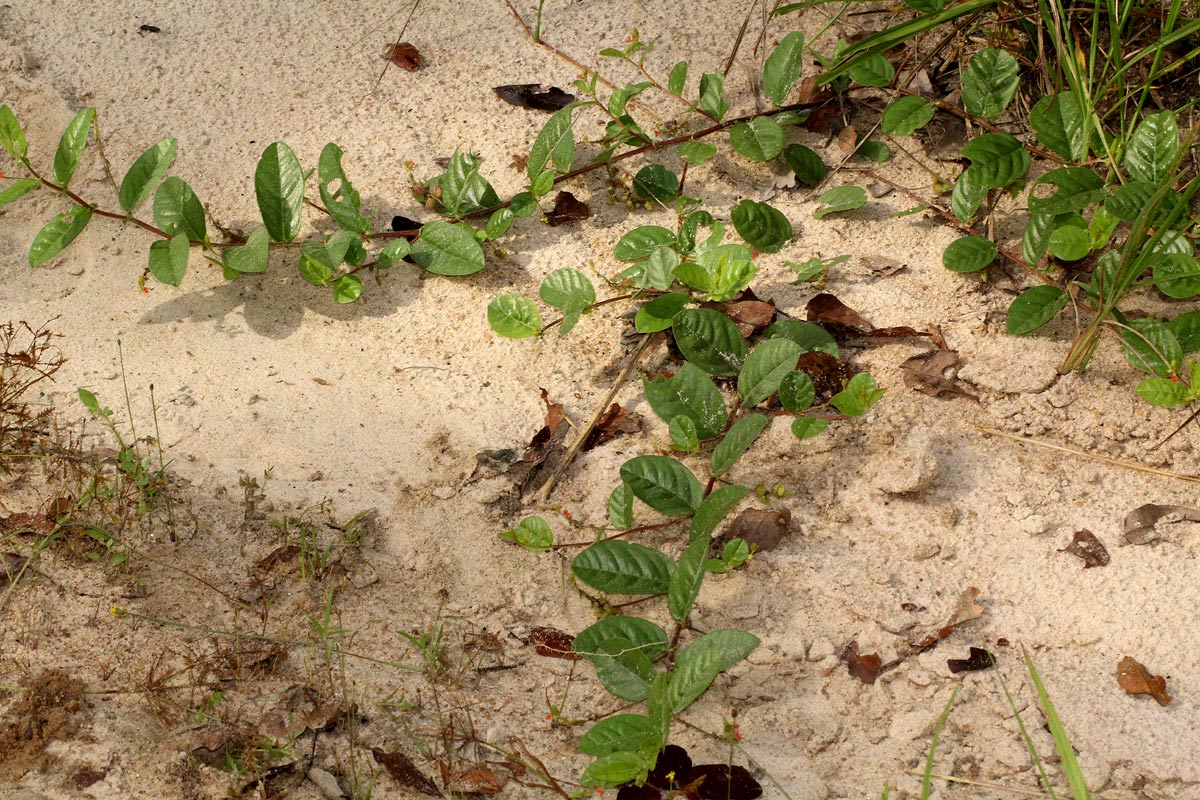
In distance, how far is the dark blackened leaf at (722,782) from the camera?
5.25 feet

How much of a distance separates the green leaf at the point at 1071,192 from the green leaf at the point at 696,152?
72 cm

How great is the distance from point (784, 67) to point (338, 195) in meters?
1.09

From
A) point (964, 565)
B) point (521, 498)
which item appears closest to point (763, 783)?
point (964, 565)

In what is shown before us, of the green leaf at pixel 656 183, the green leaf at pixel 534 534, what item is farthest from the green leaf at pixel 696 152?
the green leaf at pixel 534 534

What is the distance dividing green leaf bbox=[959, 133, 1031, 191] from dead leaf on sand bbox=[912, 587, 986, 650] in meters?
0.95

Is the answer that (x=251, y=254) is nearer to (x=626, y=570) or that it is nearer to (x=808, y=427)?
(x=626, y=570)

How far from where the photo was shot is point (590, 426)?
7.07 feet

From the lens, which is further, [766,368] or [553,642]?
[766,368]

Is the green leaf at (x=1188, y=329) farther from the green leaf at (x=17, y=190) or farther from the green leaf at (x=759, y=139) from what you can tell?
the green leaf at (x=17, y=190)

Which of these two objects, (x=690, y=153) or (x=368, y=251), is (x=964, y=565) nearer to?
(x=690, y=153)

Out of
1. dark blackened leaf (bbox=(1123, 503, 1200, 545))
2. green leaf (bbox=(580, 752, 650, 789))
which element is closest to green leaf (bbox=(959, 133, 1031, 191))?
dark blackened leaf (bbox=(1123, 503, 1200, 545))

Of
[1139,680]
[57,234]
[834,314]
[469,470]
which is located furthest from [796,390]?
[57,234]

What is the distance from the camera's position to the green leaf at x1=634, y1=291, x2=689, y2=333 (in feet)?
7.21

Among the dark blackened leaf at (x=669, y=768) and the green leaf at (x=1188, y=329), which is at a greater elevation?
the green leaf at (x=1188, y=329)
